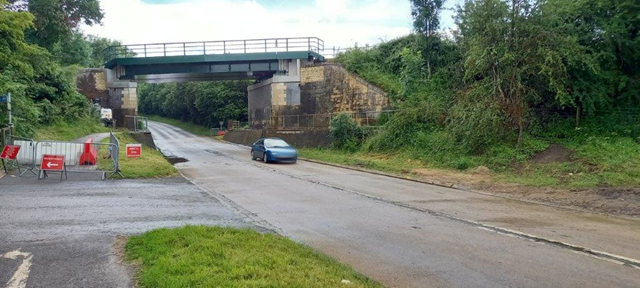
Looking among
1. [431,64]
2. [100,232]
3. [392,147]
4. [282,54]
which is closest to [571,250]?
[100,232]

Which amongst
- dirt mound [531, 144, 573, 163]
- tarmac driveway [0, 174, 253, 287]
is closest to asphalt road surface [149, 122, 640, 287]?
tarmac driveway [0, 174, 253, 287]

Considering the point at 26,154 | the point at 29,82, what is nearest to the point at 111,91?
the point at 29,82

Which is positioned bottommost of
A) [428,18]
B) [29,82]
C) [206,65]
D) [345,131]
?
[345,131]

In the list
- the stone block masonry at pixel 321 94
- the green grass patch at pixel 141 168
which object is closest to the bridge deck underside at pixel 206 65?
the stone block masonry at pixel 321 94

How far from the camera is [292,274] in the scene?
5.09 m

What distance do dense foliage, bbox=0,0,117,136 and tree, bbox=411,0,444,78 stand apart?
23.0 metres

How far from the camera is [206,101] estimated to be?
7094cm

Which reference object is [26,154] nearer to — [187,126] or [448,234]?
[448,234]

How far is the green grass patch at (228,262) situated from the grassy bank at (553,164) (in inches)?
450

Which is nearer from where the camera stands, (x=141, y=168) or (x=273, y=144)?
(x=141, y=168)

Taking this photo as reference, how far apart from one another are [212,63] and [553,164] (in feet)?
93.2

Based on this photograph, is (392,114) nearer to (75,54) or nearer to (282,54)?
(282,54)

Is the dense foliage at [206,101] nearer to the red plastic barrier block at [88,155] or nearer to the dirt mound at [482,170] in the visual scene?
the red plastic barrier block at [88,155]

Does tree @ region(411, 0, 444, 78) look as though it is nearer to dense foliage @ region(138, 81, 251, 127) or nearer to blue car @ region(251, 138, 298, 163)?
blue car @ region(251, 138, 298, 163)
